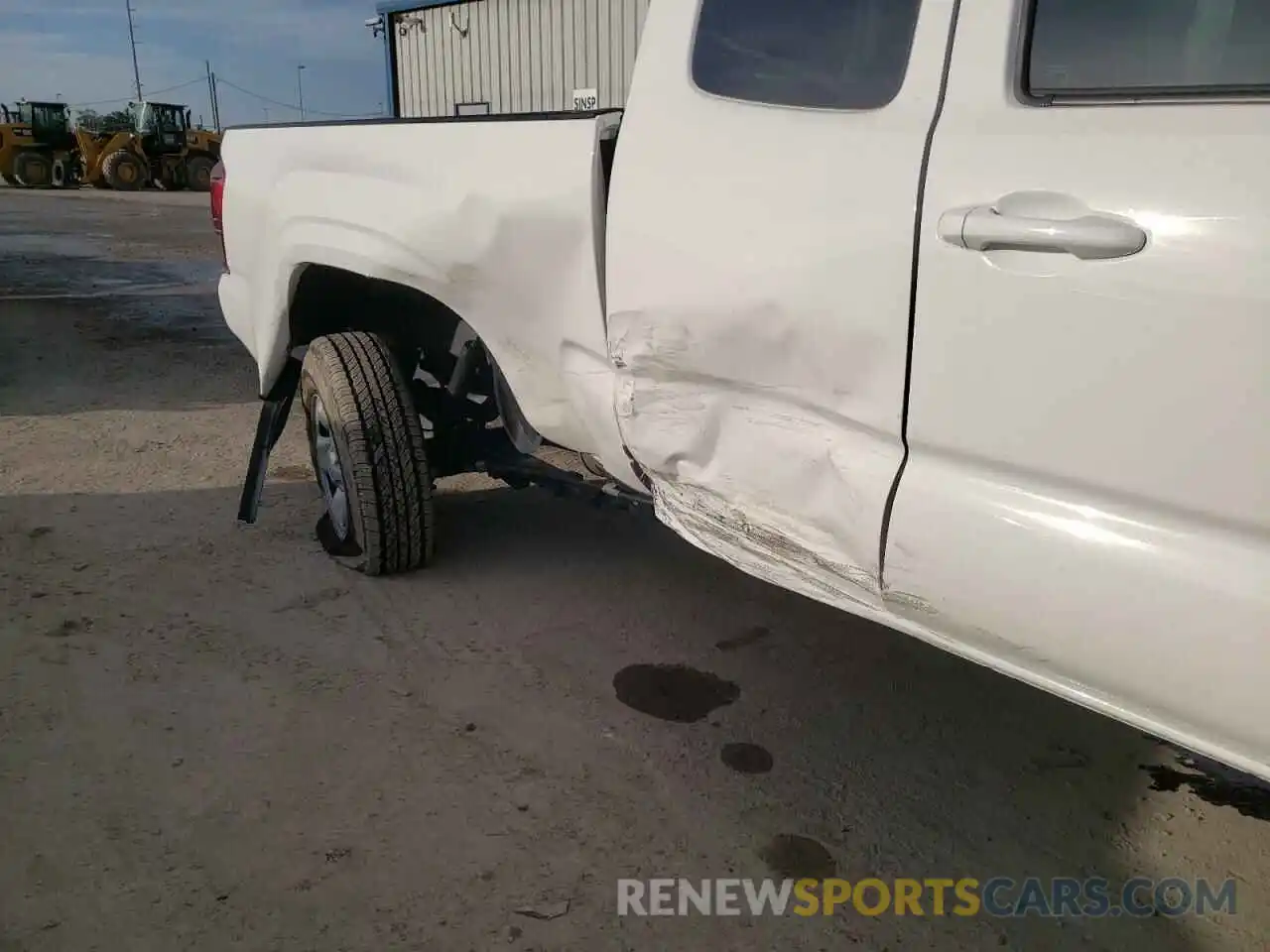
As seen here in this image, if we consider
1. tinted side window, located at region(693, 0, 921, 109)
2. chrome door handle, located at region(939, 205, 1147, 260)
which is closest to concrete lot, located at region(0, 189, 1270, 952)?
chrome door handle, located at region(939, 205, 1147, 260)

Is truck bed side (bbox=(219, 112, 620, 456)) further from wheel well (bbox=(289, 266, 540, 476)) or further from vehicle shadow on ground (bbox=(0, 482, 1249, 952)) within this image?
vehicle shadow on ground (bbox=(0, 482, 1249, 952))

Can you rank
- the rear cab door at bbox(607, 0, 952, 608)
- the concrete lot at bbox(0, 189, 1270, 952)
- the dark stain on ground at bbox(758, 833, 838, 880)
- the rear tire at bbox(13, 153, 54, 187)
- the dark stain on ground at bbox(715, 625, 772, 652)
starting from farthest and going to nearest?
the rear tire at bbox(13, 153, 54, 187) → the dark stain on ground at bbox(715, 625, 772, 652) → the dark stain on ground at bbox(758, 833, 838, 880) → the concrete lot at bbox(0, 189, 1270, 952) → the rear cab door at bbox(607, 0, 952, 608)

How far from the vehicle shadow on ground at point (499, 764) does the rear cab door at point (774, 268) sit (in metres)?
0.63

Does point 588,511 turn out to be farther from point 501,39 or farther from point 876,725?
point 501,39

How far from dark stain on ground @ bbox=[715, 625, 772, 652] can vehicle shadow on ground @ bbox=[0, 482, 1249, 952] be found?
0.04 feet

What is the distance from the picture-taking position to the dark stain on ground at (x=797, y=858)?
2.21 m

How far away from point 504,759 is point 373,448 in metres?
1.18

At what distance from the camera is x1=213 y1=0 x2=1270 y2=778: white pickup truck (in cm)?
144

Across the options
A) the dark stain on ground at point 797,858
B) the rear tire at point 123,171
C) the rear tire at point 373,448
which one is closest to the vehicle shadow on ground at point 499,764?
the dark stain on ground at point 797,858

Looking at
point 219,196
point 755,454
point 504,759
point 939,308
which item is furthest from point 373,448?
Answer: point 939,308

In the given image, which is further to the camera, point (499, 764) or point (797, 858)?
point (499, 764)

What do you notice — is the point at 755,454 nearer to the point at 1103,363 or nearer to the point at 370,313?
the point at 1103,363

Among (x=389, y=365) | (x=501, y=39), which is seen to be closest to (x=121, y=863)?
(x=389, y=365)

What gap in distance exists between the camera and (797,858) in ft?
7.41
